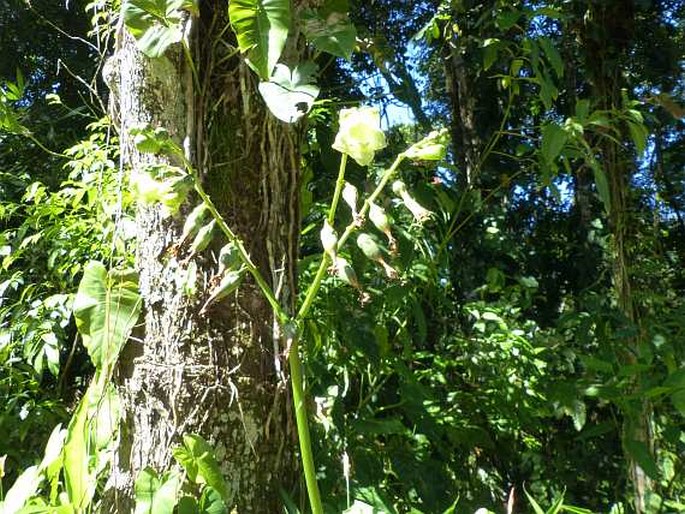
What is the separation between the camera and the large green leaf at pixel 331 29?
98 centimetres

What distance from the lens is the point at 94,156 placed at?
5.35 ft

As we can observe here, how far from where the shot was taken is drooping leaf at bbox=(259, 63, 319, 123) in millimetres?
877

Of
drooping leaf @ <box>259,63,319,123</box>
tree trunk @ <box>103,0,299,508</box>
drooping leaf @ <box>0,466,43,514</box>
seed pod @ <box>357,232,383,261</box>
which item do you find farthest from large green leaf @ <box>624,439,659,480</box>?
drooping leaf @ <box>0,466,43,514</box>

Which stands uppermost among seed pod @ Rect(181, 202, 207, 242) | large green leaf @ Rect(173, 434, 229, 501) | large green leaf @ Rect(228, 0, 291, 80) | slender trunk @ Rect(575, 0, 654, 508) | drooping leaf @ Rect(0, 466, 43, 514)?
slender trunk @ Rect(575, 0, 654, 508)

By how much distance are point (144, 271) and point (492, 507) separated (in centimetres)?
80

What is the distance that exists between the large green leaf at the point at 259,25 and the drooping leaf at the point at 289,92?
4cm

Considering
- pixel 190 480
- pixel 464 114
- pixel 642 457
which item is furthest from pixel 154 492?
pixel 464 114

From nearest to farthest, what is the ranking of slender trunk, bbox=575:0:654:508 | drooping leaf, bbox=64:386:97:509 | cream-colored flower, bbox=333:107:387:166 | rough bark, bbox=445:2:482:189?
cream-colored flower, bbox=333:107:387:166 < drooping leaf, bbox=64:386:97:509 < slender trunk, bbox=575:0:654:508 < rough bark, bbox=445:2:482:189

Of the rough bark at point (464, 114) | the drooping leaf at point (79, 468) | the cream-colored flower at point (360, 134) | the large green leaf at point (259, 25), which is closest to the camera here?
the cream-colored flower at point (360, 134)

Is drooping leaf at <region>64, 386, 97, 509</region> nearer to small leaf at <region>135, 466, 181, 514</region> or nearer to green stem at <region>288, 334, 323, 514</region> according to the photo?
small leaf at <region>135, 466, 181, 514</region>

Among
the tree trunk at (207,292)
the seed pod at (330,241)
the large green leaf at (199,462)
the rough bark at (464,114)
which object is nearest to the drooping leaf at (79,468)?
the tree trunk at (207,292)

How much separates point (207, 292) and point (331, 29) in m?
0.39

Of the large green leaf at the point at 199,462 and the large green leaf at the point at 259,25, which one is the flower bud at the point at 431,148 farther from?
the large green leaf at the point at 199,462

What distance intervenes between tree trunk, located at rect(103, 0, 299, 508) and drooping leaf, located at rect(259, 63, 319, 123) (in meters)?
0.13
